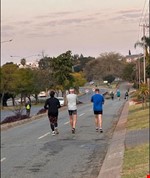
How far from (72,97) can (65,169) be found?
1906 millimetres

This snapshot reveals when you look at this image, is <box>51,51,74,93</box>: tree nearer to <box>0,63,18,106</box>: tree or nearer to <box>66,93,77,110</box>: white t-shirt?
<box>66,93,77,110</box>: white t-shirt

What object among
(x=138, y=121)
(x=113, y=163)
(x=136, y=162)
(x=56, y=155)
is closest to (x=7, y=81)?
(x=138, y=121)

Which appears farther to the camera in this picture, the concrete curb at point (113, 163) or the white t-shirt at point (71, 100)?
the white t-shirt at point (71, 100)

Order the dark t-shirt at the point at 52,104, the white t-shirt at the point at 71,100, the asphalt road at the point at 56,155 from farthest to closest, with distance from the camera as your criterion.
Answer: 1. the white t-shirt at the point at 71,100
2. the asphalt road at the point at 56,155
3. the dark t-shirt at the point at 52,104

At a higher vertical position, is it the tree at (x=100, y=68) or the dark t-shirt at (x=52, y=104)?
the tree at (x=100, y=68)

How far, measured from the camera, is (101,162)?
13.5m

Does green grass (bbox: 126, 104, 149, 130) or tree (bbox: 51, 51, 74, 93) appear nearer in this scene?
tree (bbox: 51, 51, 74, 93)

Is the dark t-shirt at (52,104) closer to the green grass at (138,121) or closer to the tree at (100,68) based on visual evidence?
the tree at (100,68)

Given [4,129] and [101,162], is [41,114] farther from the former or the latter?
[101,162]

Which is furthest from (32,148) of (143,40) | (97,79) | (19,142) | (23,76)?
(23,76)

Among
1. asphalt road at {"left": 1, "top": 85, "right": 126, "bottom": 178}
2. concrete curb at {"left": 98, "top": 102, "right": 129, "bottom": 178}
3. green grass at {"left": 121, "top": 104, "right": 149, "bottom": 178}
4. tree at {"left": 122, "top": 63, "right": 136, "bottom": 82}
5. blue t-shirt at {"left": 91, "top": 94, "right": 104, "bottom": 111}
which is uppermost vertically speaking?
tree at {"left": 122, "top": 63, "right": 136, "bottom": 82}

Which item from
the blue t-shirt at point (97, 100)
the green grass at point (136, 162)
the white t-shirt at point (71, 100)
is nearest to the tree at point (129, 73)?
the blue t-shirt at point (97, 100)

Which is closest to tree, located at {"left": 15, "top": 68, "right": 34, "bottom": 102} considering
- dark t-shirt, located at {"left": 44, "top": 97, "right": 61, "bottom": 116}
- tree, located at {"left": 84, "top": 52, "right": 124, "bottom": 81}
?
tree, located at {"left": 84, "top": 52, "right": 124, "bottom": 81}

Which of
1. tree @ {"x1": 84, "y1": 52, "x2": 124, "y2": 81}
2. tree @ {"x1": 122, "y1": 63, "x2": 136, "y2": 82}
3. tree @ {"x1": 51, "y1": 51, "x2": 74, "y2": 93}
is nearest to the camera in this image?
tree @ {"x1": 51, "y1": 51, "x2": 74, "y2": 93}
